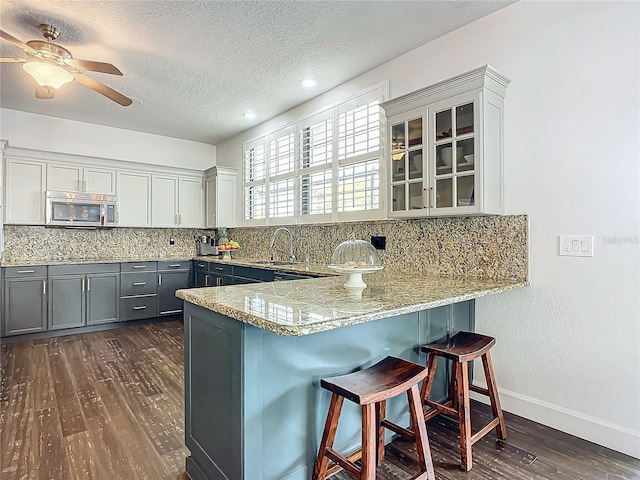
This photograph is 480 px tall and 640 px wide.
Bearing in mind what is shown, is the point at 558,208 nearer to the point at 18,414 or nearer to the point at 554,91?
the point at 554,91

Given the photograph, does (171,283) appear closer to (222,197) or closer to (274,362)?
(222,197)

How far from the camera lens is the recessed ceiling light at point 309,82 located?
3.53m

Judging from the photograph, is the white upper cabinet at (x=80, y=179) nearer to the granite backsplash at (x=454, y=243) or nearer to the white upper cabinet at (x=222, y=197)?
the white upper cabinet at (x=222, y=197)

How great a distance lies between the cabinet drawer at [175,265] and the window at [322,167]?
1166 millimetres

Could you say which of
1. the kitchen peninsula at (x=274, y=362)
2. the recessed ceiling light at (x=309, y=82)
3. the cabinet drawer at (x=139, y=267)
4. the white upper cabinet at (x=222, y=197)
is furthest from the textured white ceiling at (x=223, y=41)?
the cabinet drawer at (x=139, y=267)

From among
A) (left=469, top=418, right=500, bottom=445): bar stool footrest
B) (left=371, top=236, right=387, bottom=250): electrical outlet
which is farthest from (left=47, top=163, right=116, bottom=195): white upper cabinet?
(left=469, top=418, right=500, bottom=445): bar stool footrest

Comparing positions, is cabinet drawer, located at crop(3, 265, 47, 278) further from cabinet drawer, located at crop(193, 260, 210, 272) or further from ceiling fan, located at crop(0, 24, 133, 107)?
ceiling fan, located at crop(0, 24, 133, 107)

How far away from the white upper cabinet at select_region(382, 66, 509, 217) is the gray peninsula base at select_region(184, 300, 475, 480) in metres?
1.03

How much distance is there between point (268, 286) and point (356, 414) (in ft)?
2.85

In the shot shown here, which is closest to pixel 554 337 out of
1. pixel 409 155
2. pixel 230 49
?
pixel 409 155

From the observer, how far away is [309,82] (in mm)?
3588

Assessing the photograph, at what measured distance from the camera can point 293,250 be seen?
4422 millimetres

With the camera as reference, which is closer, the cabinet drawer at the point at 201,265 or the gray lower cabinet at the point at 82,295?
the gray lower cabinet at the point at 82,295

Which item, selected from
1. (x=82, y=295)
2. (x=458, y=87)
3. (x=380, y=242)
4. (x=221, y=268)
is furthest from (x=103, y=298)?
(x=458, y=87)
